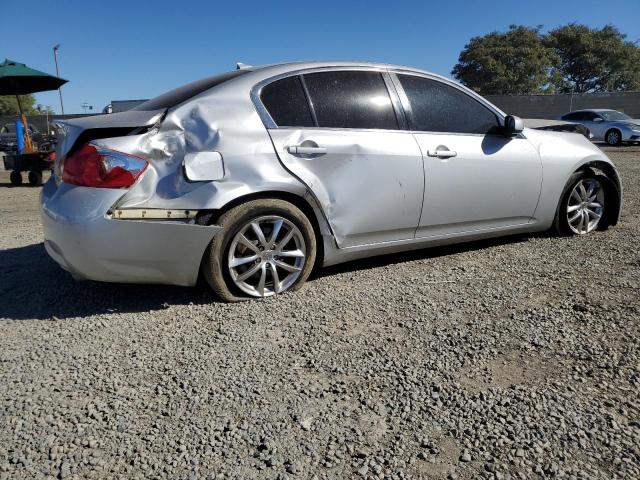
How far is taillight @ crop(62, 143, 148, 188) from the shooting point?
9.50 feet

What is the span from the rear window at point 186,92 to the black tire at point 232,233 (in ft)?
2.71

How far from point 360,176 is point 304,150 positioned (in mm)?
448

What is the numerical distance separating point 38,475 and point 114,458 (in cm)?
25

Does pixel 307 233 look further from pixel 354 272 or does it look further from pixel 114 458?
pixel 114 458

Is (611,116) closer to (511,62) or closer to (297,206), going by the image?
(297,206)

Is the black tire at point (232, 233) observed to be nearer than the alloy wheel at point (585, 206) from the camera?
Yes

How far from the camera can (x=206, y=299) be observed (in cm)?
338

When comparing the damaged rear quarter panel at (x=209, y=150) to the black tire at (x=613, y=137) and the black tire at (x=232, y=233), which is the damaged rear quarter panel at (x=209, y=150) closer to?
the black tire at (x=232, y=233)

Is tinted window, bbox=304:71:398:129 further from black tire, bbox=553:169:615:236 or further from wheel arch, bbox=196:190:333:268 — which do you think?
black tire, bbox=553:169:615:236

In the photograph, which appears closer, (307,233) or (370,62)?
(307,233)

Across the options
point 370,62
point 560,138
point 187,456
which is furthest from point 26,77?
point 187,456

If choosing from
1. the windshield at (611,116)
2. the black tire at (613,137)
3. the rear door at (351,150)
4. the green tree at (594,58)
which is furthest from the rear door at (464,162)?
the green tree at (594,58)

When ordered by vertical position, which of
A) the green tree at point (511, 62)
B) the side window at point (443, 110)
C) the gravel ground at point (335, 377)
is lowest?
the gravel ground at point (335, 377)

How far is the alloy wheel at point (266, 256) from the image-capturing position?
320cm
